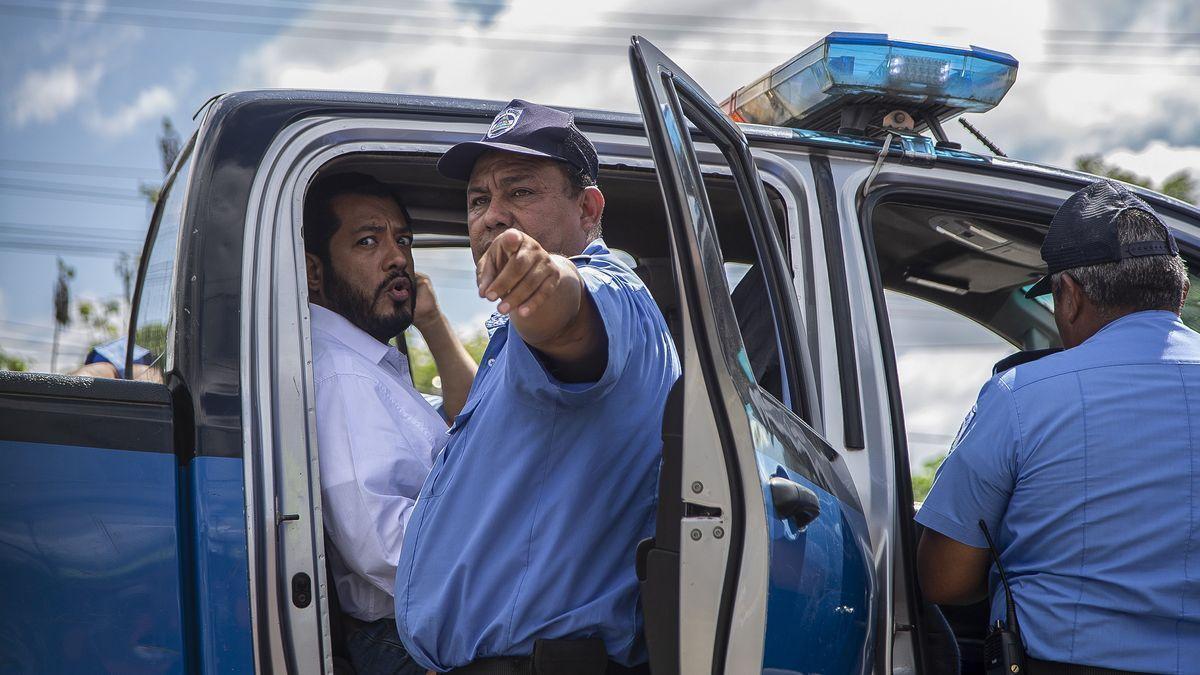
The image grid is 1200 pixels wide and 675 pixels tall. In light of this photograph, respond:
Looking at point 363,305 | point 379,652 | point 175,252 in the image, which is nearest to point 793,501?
point 379,652

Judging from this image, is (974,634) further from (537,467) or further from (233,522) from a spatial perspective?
(233,522)

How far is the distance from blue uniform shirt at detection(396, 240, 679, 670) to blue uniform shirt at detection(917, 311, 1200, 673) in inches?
27.5

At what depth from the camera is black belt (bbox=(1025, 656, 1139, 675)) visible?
1929mm

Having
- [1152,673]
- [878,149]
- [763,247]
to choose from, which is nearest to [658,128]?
[763,247]

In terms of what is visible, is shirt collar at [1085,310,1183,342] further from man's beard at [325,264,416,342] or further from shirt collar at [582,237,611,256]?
man's beard at [325,264,416,342]

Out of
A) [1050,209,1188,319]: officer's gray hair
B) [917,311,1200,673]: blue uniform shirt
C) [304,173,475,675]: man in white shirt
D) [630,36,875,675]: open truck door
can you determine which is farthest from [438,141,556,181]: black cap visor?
[1050,209,1188,319]: officer's gray hair

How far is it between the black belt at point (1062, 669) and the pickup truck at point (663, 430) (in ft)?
0.49

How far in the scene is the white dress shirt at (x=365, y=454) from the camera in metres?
2.04

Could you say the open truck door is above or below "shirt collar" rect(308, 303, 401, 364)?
below

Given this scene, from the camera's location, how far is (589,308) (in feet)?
5.27

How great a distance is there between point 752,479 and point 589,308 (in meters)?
0.36

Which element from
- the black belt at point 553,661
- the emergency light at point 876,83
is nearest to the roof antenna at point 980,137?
the emergency light at point 876,83

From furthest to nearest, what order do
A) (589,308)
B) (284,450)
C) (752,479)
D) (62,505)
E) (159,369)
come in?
(159,369), (284,450), (62,505), (589,308), (752,479)

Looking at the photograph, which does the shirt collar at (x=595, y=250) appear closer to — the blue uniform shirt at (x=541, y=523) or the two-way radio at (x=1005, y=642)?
the blue uniform shirt at (x=541, y=523)
